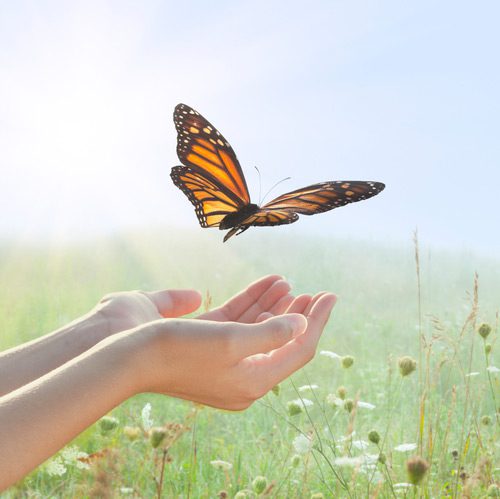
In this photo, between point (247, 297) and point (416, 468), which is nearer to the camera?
point (416, 468)

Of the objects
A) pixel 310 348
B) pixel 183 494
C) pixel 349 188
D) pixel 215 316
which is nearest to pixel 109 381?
pixel 310 348

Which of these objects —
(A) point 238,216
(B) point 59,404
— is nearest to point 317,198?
(A) point 238,216

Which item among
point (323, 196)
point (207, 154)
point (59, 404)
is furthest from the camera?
point (207, 154)

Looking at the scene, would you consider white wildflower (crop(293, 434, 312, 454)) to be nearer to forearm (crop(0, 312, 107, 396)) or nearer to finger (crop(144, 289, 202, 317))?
finger (crop(144, 289, 202, 317))

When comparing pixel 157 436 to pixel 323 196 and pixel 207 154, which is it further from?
pixel 207 154

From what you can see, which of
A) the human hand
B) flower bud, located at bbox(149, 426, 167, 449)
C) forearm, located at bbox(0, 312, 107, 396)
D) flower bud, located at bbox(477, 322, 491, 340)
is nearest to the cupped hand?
forearm, located at bbox(0, 312, 107, 396)
